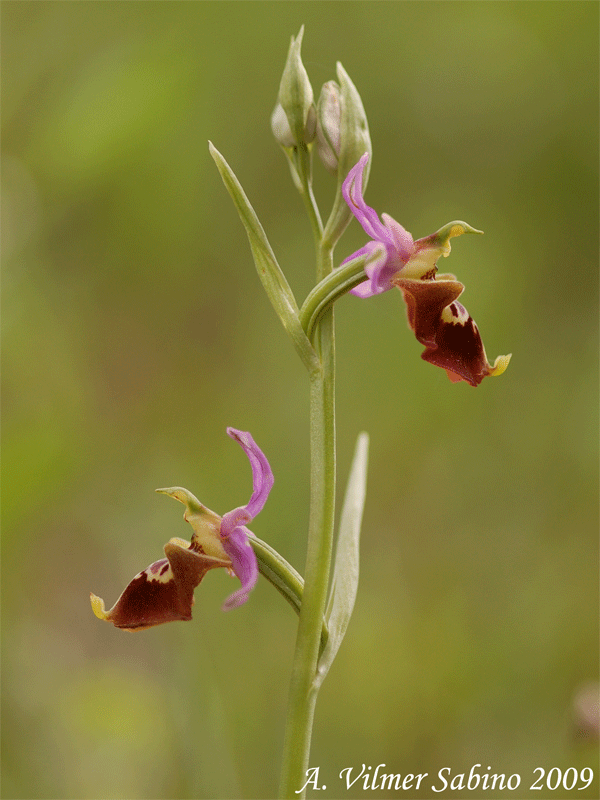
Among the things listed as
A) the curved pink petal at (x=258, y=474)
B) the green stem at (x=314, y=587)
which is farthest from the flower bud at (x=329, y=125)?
the curved pink petal at (x=258, y=474)

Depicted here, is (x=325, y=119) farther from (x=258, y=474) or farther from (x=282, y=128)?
(x=258, y=474)

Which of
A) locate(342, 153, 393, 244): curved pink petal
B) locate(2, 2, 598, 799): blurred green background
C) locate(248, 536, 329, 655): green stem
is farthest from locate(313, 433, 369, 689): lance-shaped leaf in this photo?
locate(2, 2, 598, 799): blurred green background

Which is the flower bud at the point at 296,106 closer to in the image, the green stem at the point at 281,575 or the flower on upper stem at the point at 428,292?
the flower on upper stem at the point at 428,292

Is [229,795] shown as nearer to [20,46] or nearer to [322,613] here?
[322,613]

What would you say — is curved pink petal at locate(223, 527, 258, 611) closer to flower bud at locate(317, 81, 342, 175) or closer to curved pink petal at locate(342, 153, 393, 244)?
curved pink petal at locate(342, 153, 393, 244)

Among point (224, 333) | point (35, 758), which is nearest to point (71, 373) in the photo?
point (224, 333)

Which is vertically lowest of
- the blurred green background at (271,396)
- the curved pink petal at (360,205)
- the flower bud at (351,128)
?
the blurred green background at (271,396)
